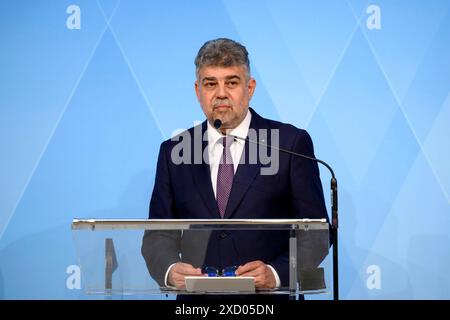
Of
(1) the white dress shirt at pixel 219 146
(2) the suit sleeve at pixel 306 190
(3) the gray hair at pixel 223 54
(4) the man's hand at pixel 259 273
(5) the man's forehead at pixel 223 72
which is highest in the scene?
(3) the gray hair at pixel 223 54

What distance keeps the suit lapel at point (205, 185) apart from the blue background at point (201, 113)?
0.85 meters

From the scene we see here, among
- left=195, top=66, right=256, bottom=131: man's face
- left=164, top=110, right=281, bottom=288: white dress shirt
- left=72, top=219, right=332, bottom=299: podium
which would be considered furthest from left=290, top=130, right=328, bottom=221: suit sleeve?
left=72, top=219, right=332, bottom=299: podium

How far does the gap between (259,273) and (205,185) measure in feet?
3.10

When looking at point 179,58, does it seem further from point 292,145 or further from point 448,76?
point 448,76

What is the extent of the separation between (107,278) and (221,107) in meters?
1.39

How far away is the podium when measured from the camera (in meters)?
4.03

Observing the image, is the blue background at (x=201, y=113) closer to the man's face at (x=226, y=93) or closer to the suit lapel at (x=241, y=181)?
the man's face at (x=226, y=93)

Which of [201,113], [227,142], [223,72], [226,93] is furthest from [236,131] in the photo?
[201,113]

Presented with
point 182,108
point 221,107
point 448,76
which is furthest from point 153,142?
point 448,76

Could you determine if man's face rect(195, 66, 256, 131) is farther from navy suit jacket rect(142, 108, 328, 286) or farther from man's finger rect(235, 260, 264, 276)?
man's finger rect(235, 260, 264, 276)

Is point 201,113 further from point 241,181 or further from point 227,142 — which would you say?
point 241,181

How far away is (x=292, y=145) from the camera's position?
198 inches

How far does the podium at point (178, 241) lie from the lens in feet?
13.2

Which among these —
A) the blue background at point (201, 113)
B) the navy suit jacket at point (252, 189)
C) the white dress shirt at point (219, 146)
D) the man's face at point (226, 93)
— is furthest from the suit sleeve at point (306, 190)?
the blue background at point (201, 113)
